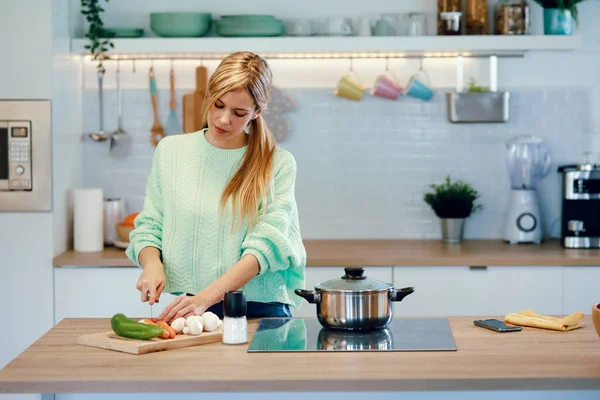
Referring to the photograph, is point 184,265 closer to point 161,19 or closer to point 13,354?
point 13,354

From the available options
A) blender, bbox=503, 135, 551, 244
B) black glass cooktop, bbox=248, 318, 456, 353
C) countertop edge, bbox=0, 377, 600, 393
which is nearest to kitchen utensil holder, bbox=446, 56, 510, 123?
blender, bbox=503, 135, 551, 244

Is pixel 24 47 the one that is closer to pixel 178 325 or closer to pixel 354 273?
pixel 178 325

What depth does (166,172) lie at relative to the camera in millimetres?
2537

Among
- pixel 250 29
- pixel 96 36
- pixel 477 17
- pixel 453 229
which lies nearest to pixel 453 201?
pixel 453 229

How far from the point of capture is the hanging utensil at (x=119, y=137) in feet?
14.5

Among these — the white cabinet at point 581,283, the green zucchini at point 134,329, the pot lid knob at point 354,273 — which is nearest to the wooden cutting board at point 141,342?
the green zucchini at point 134,329

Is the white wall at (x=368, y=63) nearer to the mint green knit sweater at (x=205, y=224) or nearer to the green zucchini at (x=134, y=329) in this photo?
the mint green knit sweater at (x=205, y=224)

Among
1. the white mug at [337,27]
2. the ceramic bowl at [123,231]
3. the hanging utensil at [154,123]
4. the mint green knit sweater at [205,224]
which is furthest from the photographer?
the hanging utensil at [154,123]

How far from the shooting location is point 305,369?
6.15 ft

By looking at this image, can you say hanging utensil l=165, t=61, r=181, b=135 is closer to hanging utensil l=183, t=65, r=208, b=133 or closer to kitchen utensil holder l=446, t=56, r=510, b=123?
hanging utensil l=183, t=65, r=208, b=133

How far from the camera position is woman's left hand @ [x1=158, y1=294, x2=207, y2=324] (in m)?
2.23

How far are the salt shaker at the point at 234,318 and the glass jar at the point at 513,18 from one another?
2.57 meters

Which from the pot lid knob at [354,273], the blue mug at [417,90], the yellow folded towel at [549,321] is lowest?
the yellow folded towel at [549,321]

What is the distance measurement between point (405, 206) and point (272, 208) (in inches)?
84.3
